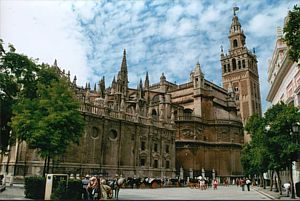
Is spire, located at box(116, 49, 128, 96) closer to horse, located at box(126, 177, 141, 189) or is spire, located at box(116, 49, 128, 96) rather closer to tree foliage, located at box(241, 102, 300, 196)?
horse, located at box(126, 177, 141, 189)

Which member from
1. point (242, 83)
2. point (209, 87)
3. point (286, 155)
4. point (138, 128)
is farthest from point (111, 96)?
point (242, 83)

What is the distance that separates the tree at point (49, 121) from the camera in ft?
60.6

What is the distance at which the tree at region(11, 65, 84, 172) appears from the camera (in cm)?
1848

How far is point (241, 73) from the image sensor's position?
287 ft

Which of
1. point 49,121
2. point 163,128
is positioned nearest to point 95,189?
point 49,121

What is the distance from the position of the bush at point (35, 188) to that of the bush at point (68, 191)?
128 centimetres

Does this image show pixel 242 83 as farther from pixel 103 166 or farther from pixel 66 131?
pixel 66 131

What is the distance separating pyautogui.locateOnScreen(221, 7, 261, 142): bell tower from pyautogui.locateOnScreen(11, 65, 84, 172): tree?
68.4 meters

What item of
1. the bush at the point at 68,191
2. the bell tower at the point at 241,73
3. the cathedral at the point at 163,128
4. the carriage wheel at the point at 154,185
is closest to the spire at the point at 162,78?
the cathedral at the point at 163,128

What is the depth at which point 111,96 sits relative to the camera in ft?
173

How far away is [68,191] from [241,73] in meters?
79.9

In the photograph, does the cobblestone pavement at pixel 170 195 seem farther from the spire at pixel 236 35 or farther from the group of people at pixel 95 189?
the spire at pixel 236 35

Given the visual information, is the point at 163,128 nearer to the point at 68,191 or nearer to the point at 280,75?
the point at 280,75

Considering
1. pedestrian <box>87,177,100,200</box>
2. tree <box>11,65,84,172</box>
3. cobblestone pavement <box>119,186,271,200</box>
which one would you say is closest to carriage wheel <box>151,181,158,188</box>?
cobblestone pavement <box>119,186,271,200</box>
